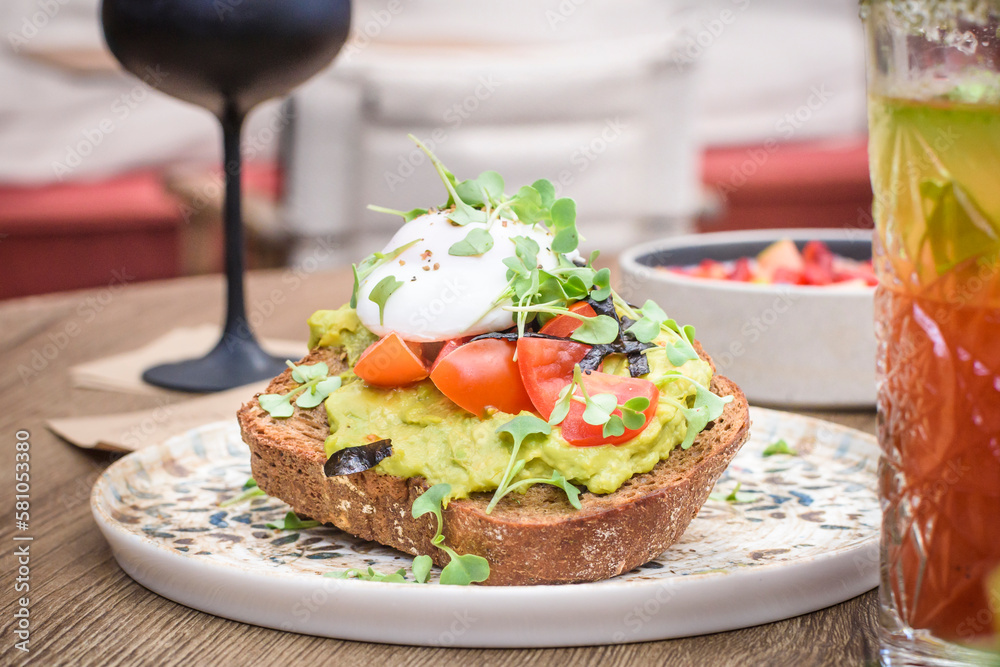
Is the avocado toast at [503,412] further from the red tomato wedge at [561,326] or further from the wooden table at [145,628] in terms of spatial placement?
the wooden table at [145,628]

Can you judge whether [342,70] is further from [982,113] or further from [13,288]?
[982,113]

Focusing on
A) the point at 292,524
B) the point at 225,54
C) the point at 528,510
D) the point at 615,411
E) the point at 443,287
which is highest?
the point at 225,54

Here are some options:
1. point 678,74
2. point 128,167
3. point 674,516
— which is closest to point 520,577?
point 674,516

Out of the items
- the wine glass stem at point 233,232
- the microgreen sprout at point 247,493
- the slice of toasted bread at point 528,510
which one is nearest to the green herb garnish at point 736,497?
the slice of toasted bread at point 528,510

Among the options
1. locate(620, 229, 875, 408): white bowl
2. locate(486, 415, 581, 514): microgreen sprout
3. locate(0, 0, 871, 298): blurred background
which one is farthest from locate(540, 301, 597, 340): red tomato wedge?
locate(0, 0, 871, 298): blurred background

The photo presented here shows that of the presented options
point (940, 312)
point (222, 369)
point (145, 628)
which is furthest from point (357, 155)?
point (940, 312)

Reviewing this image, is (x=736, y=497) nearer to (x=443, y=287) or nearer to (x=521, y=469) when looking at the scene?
(x=521, y=469)

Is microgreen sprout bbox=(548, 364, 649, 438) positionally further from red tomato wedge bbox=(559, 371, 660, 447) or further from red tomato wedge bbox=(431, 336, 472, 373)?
red tomato wedge bbox=(431, 336, 472, 373)
